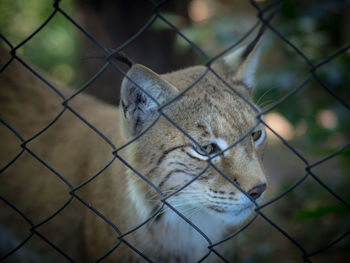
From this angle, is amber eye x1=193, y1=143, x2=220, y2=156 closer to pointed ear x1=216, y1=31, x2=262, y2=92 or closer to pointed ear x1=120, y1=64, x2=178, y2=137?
pointed ear x1=120, y1=64, x2=178, y2=137

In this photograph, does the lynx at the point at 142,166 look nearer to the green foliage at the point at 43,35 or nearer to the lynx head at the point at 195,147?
the lynx head at the point at 195,147

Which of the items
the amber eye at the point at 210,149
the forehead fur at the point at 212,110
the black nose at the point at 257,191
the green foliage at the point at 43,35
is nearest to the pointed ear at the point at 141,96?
the forehead fur at the point at 212,110

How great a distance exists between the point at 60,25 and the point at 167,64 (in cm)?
509

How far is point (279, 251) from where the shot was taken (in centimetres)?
418

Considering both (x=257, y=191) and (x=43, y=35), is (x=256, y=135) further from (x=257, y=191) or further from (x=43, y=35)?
(x=43, y=35)

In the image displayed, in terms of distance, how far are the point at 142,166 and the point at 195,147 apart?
45cm

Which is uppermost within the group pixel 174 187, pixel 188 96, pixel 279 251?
pixel 279 251

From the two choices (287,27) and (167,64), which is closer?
(287,27)

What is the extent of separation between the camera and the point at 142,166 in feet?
8.02

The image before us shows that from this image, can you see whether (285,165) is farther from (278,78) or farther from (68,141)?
(68,141)

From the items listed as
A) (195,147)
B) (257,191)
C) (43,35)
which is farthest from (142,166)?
(43,35)

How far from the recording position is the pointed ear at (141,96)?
2061mm

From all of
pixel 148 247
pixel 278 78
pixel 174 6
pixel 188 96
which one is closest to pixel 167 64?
pixel 174 6

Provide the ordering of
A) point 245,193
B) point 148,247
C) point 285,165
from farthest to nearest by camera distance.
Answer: point 285,165, point 148,247, point 245,193
